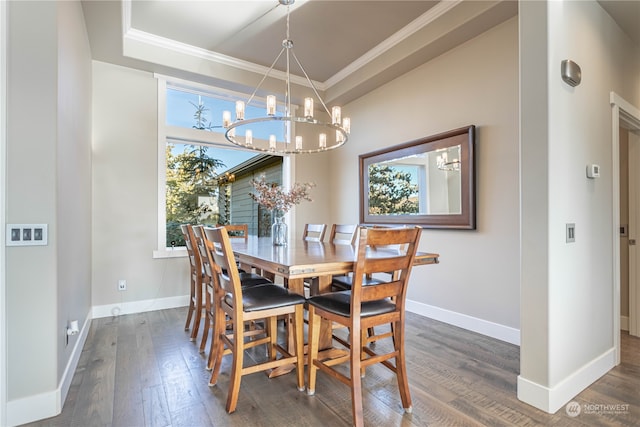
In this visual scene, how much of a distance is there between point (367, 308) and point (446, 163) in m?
2.18

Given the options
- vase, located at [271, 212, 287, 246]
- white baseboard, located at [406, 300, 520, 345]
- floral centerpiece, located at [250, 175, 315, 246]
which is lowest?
white baseboard, located at [406, 300, 520, 345]

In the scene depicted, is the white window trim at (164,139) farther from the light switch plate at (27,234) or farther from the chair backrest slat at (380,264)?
the chair backrest slat at (380,264)

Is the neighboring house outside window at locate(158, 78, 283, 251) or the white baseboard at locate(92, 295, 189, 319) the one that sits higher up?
the neighboring house outside window at locate(158, 78, 283, 251)

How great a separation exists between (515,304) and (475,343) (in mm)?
490

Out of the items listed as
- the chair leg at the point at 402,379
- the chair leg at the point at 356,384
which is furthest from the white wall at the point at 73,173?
the chair leg at the point at 402,379

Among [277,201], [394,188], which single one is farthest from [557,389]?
[394,188]

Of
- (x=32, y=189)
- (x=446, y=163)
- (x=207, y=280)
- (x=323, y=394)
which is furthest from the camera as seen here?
(x=446, y=163)

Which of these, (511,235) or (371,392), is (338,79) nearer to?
(511,235)

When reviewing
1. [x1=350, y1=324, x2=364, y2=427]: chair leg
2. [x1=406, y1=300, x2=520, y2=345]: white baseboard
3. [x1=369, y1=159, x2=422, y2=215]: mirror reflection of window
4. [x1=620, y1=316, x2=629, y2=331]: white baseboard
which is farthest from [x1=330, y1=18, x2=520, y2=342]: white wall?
[x1=350, y1=324, x2=364, y2=427]: chair leg

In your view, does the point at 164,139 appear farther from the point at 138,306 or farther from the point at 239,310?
the point at 239,310

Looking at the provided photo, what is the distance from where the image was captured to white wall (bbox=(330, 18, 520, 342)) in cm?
290

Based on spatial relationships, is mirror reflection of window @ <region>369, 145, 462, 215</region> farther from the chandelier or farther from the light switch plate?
the light switch plate

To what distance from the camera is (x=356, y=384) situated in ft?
5.57

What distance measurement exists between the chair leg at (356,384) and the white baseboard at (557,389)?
102 centimetres
